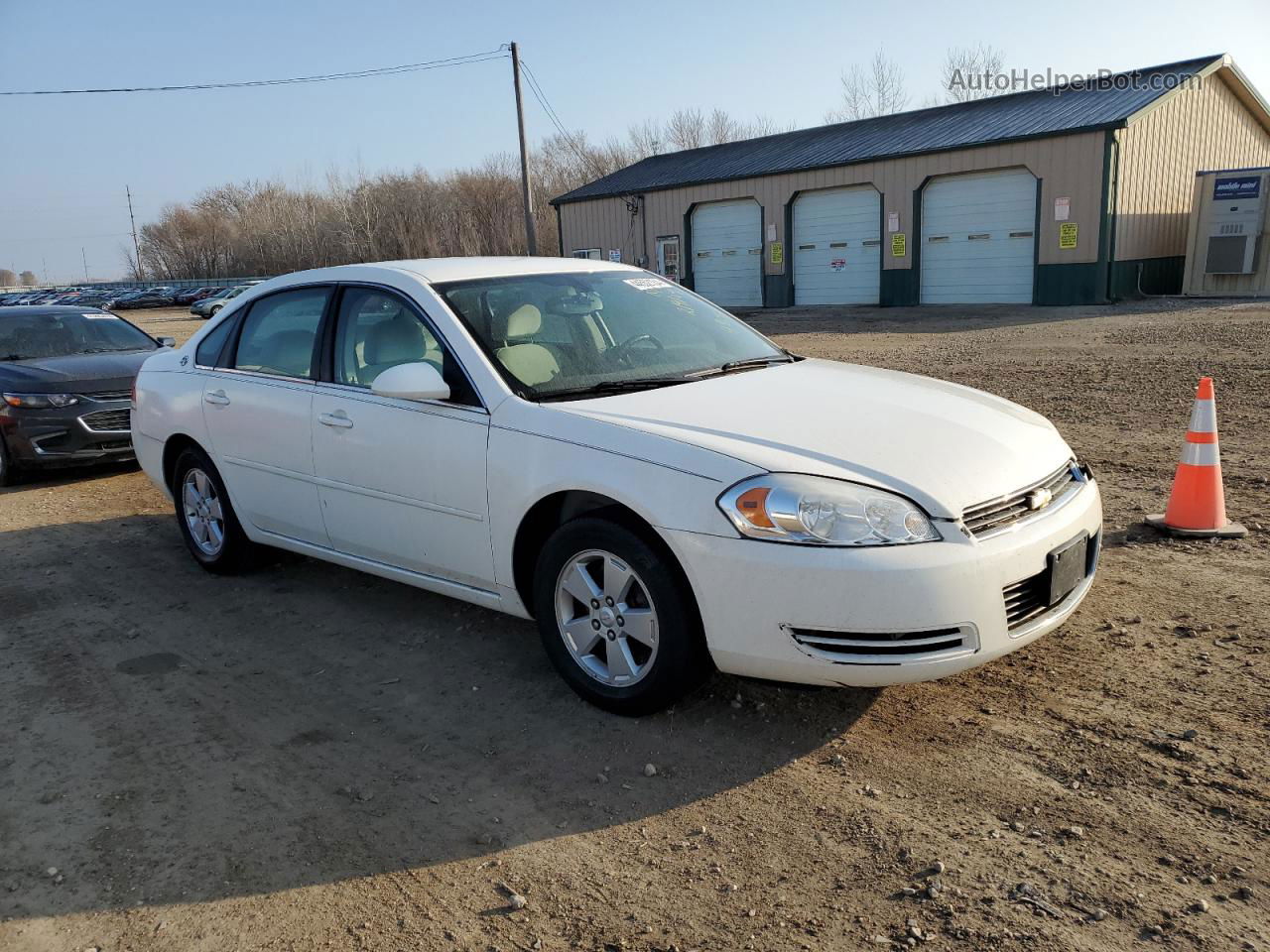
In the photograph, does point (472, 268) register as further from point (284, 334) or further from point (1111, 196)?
point (1111, 196)

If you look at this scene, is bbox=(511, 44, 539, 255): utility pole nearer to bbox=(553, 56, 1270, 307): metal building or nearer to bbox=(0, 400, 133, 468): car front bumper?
bbox=(553, 56, 1270, 307): metal building

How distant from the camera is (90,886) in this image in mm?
2812

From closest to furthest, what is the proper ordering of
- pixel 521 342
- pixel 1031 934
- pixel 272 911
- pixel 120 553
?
pixel 1031 934 < pixel 272 911 < pixel 521 342 < pixel 120 553

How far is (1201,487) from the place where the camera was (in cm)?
525

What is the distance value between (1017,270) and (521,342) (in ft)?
71.3

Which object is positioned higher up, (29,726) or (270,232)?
(270,232)

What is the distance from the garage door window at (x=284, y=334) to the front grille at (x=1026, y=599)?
3.31 meters

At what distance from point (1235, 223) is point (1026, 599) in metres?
22.6

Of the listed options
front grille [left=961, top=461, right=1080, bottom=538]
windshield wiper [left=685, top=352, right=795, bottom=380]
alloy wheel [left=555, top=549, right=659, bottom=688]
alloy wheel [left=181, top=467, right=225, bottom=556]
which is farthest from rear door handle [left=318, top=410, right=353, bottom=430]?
front grille [left=961, top=461, right=1080, bottom=538]

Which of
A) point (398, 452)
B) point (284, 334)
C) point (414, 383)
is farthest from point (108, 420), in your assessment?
point (414, 383)

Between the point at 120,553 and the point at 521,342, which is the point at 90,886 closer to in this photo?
the point at 521,342

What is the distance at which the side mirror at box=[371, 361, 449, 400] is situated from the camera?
12.8 ft

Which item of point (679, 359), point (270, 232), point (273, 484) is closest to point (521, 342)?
point (679, 359)

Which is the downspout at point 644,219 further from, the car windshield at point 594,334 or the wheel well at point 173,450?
the car windshield at point 594,334
